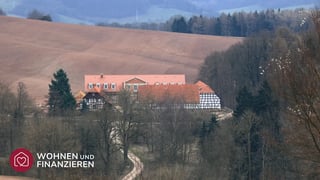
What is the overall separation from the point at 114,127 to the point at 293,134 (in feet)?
72.1

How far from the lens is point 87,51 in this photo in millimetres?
75000

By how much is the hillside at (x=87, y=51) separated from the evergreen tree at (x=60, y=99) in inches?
450

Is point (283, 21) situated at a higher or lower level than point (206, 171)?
higher

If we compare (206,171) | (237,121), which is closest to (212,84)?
(237,121)

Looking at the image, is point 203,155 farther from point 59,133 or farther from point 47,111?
point 47,111

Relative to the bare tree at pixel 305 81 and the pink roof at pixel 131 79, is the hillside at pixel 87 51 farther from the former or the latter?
the bare tree at pixel 305 81

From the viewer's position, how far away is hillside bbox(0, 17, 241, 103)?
2530 inches

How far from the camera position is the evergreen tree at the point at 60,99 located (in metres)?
36.5

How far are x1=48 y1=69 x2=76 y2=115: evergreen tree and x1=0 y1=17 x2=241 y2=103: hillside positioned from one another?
11440mm

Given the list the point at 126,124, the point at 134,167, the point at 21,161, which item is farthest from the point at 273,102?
the point at 21,161

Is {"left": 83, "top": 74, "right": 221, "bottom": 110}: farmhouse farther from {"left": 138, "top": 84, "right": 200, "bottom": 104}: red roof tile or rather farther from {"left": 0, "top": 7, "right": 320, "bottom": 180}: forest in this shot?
{"left": 0, "top": 7, "right": 320, "bottom": 180}: forest

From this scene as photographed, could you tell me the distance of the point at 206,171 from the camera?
27.3 meters

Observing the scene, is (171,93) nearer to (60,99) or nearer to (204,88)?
(204,88)

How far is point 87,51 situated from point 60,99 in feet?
120
